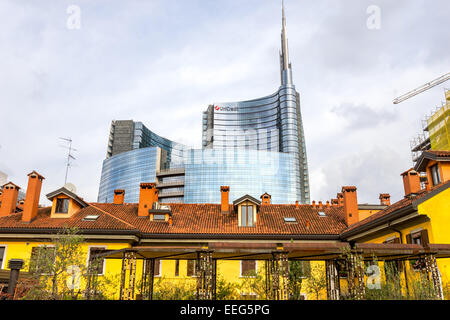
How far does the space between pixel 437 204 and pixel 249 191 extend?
348ft

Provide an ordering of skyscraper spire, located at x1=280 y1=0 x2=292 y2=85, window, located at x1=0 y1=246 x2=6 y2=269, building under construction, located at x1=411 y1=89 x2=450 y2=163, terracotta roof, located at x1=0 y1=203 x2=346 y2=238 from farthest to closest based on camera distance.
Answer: skyscraper spire, located at x1=280 y1=0 x2=292 y2=85, building under construction, located at x1=411 y1=89 x2=450 y2=163, terracotta roof, located at x1=0 y1=203 x2=346 y2=238, window, located at x1=0 y1=246 x2=6 y2=269

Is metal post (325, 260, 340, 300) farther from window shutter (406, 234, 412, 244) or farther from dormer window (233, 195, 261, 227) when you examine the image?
dormer window (233, 195, 261, 227)

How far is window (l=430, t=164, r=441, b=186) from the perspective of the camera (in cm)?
2117

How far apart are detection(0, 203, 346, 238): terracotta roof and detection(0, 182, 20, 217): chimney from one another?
1.14 metres

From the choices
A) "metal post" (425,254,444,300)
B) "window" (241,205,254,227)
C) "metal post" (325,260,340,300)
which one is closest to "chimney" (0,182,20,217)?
"window" (241,205,254,227)

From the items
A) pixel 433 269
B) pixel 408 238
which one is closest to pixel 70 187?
pixel 408 238

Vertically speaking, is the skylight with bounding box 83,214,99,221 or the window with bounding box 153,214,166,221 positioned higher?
the window with bounding box 153,214,166,221

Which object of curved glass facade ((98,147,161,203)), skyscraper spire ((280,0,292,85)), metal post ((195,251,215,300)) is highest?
skyscraper spire ((280,0,292,85))

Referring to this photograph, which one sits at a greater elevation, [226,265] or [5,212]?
[5,212]

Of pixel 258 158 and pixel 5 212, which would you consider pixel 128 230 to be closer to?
pixel 5 212

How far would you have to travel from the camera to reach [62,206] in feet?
89.7
